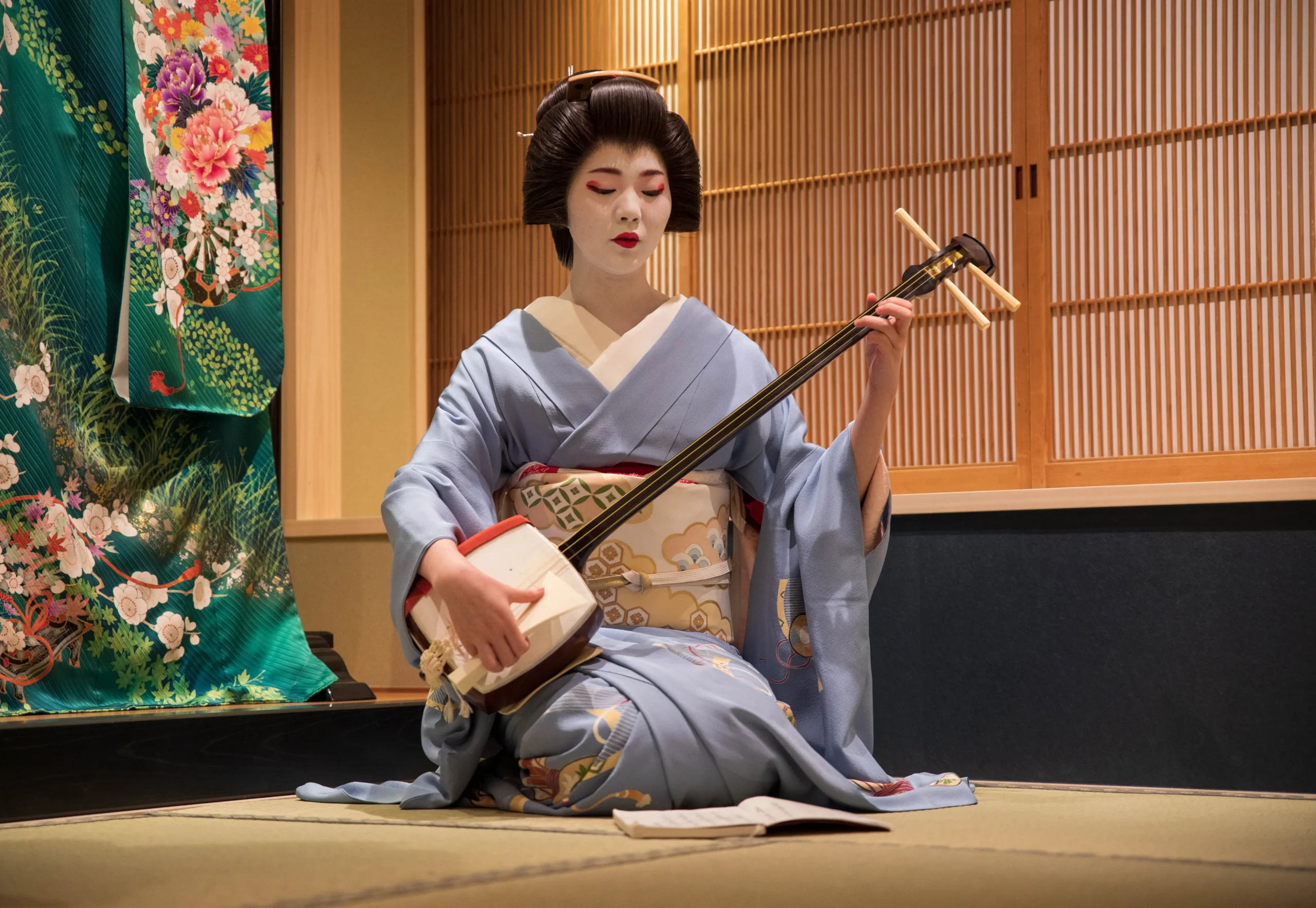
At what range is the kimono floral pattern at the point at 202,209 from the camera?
3018mm

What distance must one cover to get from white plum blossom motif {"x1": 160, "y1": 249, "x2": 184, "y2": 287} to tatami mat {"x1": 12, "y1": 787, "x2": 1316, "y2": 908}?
4.74ft

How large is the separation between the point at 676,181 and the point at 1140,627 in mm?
1477

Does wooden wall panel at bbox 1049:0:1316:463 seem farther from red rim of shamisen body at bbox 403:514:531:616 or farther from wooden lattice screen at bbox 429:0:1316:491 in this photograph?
red rim of shamisen body at bbox 403:514:531:616

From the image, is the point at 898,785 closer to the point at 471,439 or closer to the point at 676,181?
the point at 471,439

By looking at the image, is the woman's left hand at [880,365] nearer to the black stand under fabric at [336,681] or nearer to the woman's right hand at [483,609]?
the woman's right hand at [483,609]

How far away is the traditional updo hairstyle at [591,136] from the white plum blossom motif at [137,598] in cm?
127

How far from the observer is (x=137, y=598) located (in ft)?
9.59

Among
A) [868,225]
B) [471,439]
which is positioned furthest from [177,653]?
[868,225]

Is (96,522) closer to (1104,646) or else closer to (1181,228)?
(1104,646)

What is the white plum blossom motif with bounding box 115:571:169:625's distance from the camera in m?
2.89

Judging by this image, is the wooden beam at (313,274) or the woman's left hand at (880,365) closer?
the woman's left hand at (880,365)

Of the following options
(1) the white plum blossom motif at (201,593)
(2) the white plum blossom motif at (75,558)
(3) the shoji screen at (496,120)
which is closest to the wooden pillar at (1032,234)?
(3) the shoji screen at (496,120)

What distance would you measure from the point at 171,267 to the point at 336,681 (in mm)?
1098

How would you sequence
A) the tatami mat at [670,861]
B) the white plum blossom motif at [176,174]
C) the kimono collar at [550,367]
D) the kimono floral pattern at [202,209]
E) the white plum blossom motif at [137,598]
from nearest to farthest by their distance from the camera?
the tatami mat at [670,861] < the kimono collar at [550,367] < the white plum blossom motif at [137,598] < the kimono floral pattern at [202,209] < the white plum blossom motif at [176,174]
